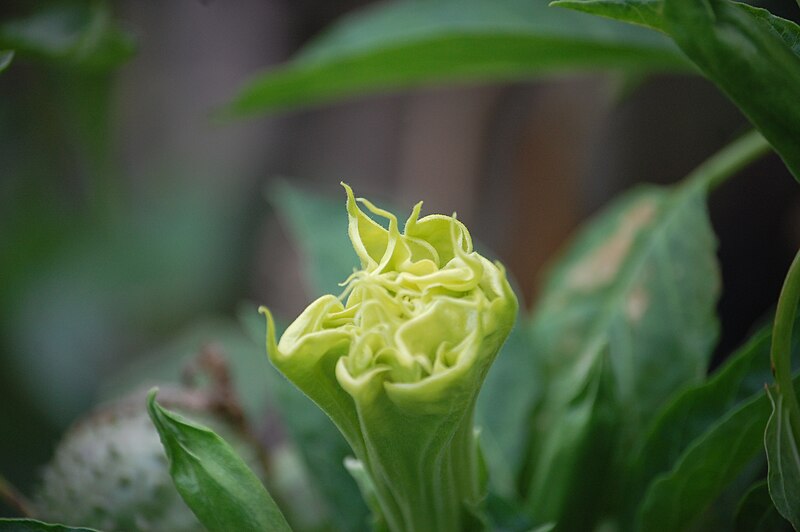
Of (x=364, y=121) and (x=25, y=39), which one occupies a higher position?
(x=25, y=39)

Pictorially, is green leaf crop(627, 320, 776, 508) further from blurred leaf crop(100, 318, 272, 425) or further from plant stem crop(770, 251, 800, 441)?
blurred leaf crop(100, 318, 272, 425)

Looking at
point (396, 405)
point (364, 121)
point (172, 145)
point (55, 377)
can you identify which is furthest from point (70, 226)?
point (396, 405)

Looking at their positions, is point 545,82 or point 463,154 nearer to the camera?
point 545,82

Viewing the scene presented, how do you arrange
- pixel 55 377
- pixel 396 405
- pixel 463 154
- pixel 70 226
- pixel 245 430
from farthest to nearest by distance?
1. pixel 463 154
2. pixel 70 226
3. pixel 55 377
4. pixel 245 430
5. pixel 396 405

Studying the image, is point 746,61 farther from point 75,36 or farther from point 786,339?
point 75,36

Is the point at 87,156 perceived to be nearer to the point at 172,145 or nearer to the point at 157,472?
the point at 157,472

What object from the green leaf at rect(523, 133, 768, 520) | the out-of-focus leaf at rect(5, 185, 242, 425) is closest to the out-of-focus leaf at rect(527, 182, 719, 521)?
the green leaf at rect(523, 133, 768, 520)

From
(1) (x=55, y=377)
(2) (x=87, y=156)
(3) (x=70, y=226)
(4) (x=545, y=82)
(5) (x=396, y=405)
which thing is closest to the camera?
(5) (x=396, y=405)

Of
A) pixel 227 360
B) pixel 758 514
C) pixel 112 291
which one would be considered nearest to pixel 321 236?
pixel 227 360
